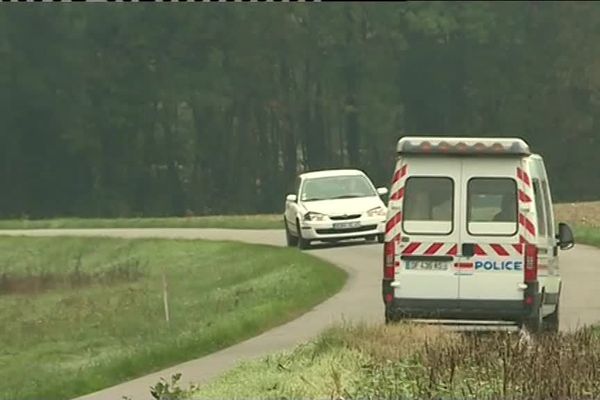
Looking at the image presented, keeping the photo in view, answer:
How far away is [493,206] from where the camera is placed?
16438 mm

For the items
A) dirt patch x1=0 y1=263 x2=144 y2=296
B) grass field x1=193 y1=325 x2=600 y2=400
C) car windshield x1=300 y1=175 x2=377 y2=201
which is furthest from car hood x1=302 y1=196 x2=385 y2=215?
grass field x1=193 y1=325 x2=600 y2=400

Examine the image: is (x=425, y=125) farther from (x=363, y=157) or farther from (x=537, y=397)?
(x=537, y=397)

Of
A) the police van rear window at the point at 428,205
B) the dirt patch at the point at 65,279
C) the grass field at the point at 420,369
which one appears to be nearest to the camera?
the grass field at the point at 420,369

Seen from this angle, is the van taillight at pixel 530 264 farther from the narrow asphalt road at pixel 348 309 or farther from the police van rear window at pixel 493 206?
the narrow asphalt road at pixel 348 309

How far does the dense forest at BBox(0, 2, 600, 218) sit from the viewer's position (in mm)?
81750

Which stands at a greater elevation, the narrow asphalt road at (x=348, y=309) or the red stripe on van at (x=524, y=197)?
the red stripe on van at (x=524, y=197)

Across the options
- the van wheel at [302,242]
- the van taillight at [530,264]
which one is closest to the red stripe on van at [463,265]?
the van taillight at [530,264]

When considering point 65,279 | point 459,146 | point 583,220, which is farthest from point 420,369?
point 583,220

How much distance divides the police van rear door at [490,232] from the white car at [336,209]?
15.3m

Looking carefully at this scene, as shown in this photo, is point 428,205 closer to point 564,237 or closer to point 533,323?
point 533,323

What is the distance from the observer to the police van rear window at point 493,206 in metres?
16.3

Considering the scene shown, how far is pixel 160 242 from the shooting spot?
41.8 m

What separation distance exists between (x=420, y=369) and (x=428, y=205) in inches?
194

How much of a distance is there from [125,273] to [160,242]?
7.08 metres
